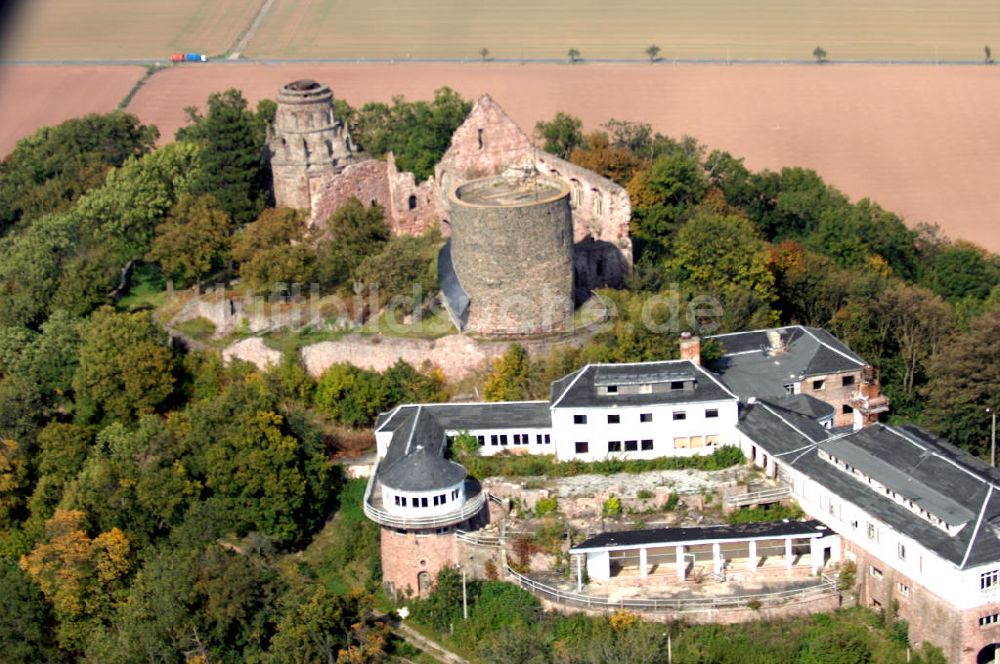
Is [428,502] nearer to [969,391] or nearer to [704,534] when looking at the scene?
[704,534]

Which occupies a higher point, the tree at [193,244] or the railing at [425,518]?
the tree at [193,244]

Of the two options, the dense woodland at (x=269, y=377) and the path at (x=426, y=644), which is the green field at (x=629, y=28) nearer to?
the dense woodland at (x=269, y=377)

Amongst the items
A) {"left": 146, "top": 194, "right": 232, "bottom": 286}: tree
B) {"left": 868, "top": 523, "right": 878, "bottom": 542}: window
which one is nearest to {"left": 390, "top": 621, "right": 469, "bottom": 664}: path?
{"left": 868, "top": 523, "right": 878, "bottom": 542}: window

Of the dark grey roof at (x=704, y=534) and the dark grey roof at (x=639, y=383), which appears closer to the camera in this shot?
the dark grey roof at (x=704, y=534)

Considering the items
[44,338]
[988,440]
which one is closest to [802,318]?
[988,440]

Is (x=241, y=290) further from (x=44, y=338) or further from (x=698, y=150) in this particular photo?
(x=698, y=150)

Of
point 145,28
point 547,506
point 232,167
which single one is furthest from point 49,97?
point 547,506

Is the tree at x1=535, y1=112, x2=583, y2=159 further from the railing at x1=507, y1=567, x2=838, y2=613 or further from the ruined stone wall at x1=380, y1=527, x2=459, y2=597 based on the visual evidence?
the railing at x1=507, y1=567, x2=838, y2=613

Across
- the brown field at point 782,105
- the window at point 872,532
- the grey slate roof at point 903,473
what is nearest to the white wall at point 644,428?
the grey slate roof at point 903,473

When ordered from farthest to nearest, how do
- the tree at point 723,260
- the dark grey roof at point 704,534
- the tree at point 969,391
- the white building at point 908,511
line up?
1. the tree at point 723,260
2. the tree at point 969,391
3. the dark grey roof at point 704,534
4. the white building at point 908,511
